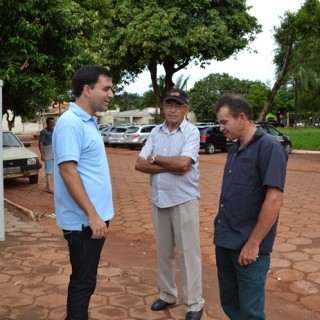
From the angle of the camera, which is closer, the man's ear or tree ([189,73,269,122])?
the man's ear

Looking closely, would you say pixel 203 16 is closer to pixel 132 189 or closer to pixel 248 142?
pixel 132 189

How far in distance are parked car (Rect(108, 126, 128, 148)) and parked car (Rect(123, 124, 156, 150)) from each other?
1.86ft

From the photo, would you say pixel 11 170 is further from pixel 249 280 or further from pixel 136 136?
pixel 136 136

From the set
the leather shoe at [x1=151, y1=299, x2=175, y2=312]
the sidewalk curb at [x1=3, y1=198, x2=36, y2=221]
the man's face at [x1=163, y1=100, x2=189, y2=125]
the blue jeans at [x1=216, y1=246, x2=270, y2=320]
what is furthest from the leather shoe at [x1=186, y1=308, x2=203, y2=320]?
the sidewalk curb at [x1=3, y1=198, x2=36, y2=221]

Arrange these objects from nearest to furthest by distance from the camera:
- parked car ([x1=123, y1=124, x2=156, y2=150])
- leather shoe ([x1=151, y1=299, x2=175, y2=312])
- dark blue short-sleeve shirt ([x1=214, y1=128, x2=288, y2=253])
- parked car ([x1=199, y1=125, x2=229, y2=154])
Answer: dark blue short-sleeve shirt ([x1=214, y1=128, x2=288, y2=253]) → leather shoe ([x1=151, y1=299, x2=175, y2=312]) → parked car ([x1=199, y1=125, x2=229, y2=154]) → parked car ([x1=123, y1=124, x2=156, y2=150])

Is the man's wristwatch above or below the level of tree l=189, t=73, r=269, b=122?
below

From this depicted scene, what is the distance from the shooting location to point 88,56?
788 cm

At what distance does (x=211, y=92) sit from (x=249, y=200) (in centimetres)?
5684

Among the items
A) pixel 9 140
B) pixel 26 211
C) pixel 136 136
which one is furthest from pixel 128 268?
pixel 136 136

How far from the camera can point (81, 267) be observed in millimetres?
2598

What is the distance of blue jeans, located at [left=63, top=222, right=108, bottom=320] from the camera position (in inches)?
101

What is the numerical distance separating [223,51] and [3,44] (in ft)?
52.6

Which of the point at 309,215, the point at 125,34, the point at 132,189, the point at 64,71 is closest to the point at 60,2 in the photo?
the point at 64,71

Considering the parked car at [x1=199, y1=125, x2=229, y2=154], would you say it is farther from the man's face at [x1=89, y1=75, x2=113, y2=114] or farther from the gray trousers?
the man's face at [x1=89, y1=75, x2=113, y2=114]
